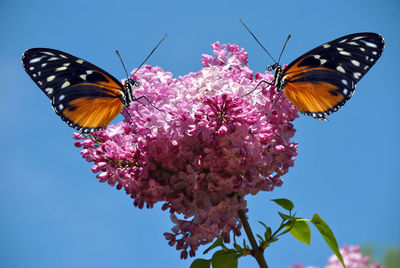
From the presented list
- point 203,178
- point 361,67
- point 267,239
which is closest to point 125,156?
point 203,178

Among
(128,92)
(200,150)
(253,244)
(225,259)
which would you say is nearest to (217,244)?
(225,259)

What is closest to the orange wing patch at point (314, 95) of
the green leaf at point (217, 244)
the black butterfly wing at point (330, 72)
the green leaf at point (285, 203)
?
the black butterfly wing at point (330, 72)

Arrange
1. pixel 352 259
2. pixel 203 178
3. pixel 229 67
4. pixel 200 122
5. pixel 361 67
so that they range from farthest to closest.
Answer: pixel 352 259 → pixel 229 67 → pixel 361 67 → pixel 203 178 → pixel 200 122

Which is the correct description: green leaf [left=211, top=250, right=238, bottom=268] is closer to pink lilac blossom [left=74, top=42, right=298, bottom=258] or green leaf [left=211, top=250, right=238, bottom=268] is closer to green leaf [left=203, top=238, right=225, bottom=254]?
green leaf [left=203, top=238, right=225, bottom=254]

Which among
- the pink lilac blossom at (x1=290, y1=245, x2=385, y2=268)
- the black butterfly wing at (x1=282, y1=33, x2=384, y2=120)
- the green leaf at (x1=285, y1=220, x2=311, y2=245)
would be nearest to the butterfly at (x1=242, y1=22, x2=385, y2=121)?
the black butterfly wing at (x1=282, y1=33, x2=384, y2=120)

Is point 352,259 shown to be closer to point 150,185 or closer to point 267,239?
point 267,239

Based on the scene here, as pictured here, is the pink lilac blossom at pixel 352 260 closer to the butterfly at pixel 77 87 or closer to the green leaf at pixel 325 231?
the green leaf at pixel 325 231
